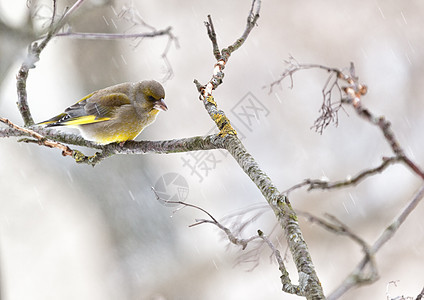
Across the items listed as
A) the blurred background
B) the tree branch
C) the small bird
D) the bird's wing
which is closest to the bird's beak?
the small bird

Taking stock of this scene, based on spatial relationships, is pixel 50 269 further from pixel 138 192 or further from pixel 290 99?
pixel 290 99

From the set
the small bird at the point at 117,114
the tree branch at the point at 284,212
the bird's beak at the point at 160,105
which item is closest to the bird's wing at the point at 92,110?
the small bird at the point at 117,114

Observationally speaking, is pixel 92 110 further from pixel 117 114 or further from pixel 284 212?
pixel 284 212

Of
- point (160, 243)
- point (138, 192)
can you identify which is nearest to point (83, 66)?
point (138, 192)

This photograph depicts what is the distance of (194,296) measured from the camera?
173 inches

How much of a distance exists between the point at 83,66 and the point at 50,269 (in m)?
2.23

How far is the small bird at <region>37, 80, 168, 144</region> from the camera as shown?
198cm

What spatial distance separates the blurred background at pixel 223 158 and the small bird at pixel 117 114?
1.57 metres

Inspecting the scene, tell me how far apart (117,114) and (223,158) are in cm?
226

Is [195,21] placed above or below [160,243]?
above

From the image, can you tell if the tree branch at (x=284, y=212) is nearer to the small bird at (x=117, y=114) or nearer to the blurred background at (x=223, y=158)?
the small bird at (x=117, y=114)

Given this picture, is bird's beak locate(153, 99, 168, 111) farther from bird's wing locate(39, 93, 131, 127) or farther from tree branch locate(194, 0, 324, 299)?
tree branch locate(194, 0, 324, 299)

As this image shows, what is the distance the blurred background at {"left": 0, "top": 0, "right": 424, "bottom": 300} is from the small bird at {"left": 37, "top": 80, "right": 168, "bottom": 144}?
1.57m

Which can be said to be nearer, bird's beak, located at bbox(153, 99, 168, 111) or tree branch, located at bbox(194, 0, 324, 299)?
tree branch, located at bbox(194, 0, 324, 299)
